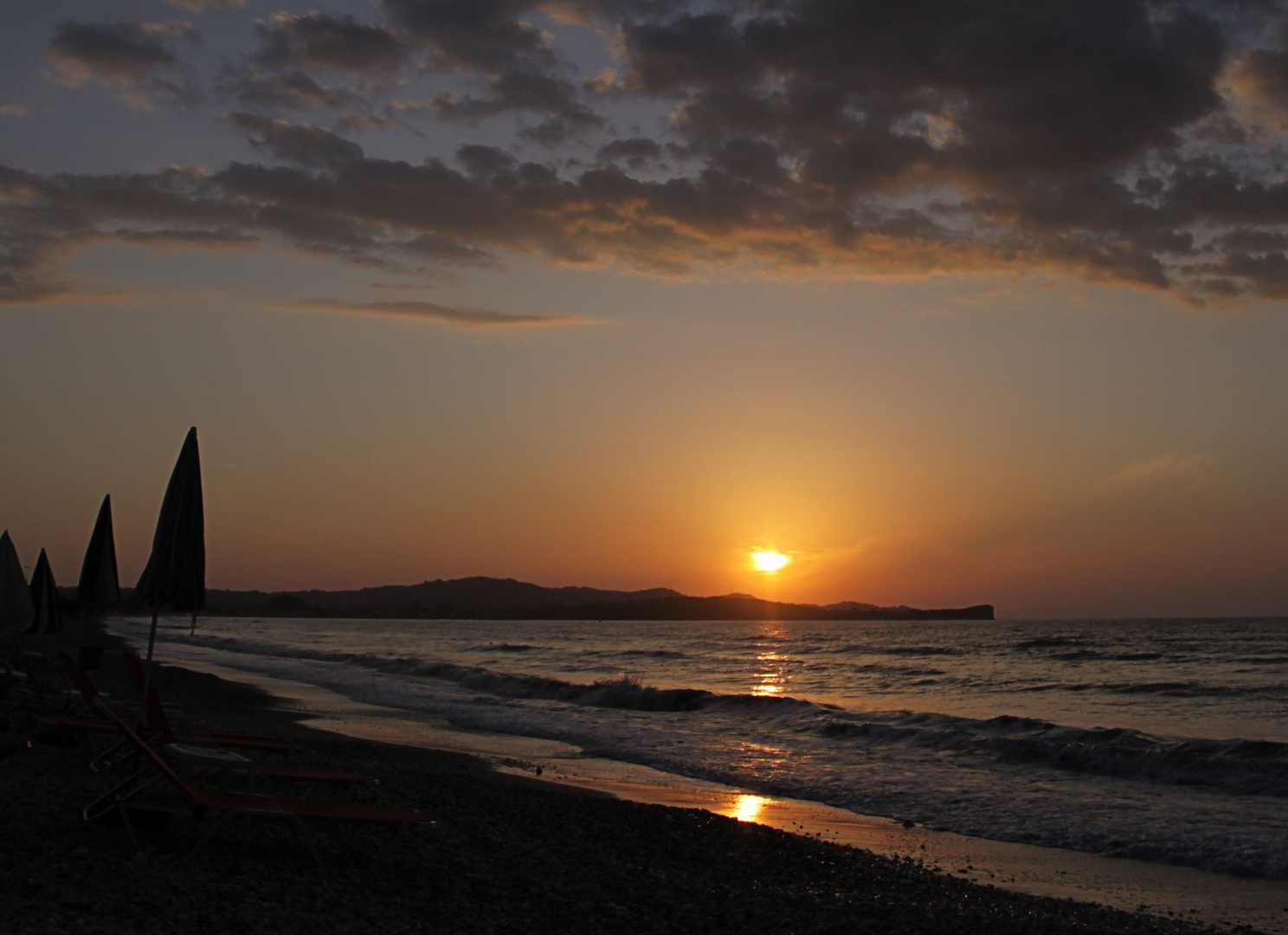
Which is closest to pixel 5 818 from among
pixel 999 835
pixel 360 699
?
pixel 999 835

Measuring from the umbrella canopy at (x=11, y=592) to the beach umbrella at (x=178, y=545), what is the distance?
32.7ft

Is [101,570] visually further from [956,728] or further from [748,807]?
[956,728]

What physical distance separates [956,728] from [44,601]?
18.7m

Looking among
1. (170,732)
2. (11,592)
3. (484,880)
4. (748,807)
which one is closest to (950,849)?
(748,807)

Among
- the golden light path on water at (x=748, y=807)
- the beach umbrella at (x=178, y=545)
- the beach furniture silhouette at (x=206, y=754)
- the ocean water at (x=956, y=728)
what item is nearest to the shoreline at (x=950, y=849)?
the golden light path on water at (x=748, y=807)

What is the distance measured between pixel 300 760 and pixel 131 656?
3.55 m

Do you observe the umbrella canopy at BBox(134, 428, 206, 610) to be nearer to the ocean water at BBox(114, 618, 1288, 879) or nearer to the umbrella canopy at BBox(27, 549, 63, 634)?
the ocean water at BBox(114, 618, 1288, 879)

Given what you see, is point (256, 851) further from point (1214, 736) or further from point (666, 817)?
point (1214, 736)

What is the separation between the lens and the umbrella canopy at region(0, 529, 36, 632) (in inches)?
664

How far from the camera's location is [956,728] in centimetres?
2009

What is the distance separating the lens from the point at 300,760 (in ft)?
38.5

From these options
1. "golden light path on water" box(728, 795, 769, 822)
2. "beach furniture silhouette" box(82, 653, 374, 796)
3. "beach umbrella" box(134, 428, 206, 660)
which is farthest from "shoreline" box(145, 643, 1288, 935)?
"beach umbrella" box(134, 428, 206, 660)

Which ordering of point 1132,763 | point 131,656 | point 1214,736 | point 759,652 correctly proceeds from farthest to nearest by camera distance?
1. point 759,652
2. point 1214,736
3. point 1132,763
4. point 131,656

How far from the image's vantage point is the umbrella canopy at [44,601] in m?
19.2
